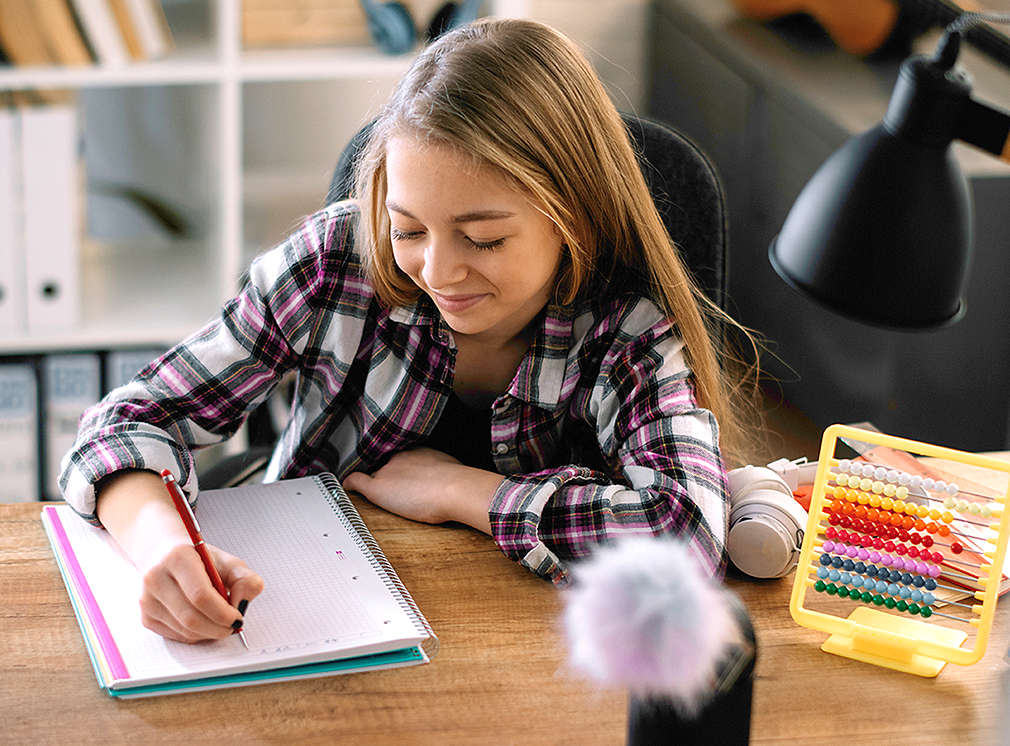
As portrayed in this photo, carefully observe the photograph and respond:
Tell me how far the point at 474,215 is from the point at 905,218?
1.55 feet

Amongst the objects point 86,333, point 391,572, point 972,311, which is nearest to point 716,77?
point 972,311

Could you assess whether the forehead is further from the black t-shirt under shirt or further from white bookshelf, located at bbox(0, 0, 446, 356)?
white bookshelf, located at bbox(0, 0, 446, 356)

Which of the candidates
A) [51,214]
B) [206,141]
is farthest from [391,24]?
[51,214]

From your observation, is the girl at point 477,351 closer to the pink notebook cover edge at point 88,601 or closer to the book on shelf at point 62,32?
the pink notebook cover edge at point 88,601

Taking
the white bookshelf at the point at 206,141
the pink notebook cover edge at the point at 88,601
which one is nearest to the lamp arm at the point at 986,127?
the pink notebook cover edge at the point at 88,601

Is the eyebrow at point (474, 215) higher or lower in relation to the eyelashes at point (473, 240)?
higher

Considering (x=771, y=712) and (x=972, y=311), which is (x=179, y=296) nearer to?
(x=972, y=311)

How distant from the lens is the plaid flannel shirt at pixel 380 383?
1.12 meters

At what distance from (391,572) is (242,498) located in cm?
20

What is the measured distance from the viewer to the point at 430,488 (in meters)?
1.11

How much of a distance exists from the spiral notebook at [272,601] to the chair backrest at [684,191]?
482 millimetres

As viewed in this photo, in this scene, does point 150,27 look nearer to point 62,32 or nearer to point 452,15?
point 62,32

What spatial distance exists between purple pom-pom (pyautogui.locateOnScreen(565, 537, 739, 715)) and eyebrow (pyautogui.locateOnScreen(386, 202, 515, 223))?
0.55 metres

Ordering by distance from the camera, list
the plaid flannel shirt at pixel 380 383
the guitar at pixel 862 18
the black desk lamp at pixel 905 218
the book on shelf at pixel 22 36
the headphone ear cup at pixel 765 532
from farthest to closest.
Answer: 1. the guitar at pixel 862 18
2. the book on shelf at pixel 22 36
3. the plaid flannel shirt at pixel 380 383
4. the headphone ear cup at pixel 765 532
5. the black desk lamp at pixel 905 218
